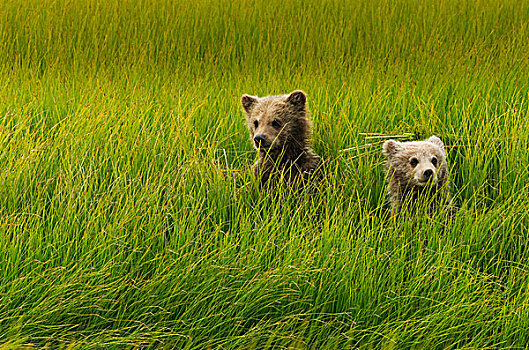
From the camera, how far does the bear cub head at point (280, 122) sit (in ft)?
13.2

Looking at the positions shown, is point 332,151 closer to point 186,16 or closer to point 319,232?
point 319,232

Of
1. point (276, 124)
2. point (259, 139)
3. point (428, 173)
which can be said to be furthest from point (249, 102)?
point (428, 173)

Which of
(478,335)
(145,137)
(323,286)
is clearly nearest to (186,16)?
(145,137)

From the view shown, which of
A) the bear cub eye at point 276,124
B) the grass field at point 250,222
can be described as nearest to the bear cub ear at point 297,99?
the bear cub eye at point 276,124

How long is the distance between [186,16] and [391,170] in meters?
5.07

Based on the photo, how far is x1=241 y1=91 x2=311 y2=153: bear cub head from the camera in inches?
158

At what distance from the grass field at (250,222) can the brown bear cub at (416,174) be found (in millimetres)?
116

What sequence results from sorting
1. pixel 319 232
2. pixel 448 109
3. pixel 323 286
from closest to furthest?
pixel 323 286 → pixel 319 232 → pixel 448 109

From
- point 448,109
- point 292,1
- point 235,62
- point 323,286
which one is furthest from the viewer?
point 292,1

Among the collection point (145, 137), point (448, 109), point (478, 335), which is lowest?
point (478, 335)

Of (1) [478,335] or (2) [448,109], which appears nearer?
(1) [478,335]

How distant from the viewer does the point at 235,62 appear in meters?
6.74

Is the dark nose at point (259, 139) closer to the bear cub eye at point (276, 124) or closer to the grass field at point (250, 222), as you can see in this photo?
the bear cub eye at point (276, 124)

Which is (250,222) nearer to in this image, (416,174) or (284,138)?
(284,138)
